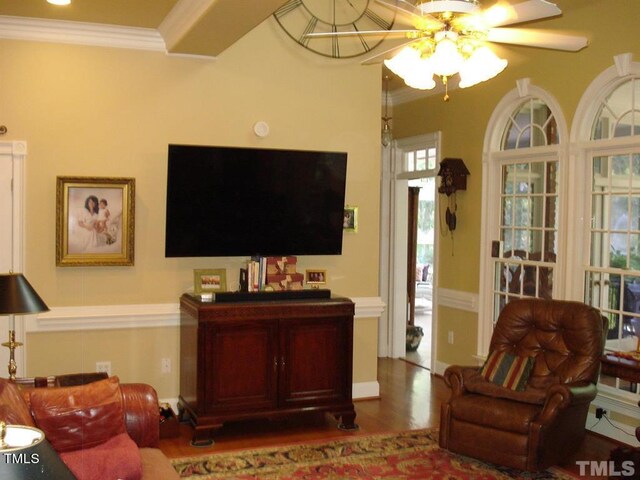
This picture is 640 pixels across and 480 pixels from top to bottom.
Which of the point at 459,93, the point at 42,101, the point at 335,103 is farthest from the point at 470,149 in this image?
the point at 42,101

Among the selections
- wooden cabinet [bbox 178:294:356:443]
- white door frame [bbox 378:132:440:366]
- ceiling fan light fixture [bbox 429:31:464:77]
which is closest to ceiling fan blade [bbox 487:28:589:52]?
ceiling fan light fixture [bbox 429:31:464:77]

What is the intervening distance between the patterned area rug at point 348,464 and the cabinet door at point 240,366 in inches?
14.7

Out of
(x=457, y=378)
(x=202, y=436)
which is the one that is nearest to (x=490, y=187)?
(x=457, y=378)

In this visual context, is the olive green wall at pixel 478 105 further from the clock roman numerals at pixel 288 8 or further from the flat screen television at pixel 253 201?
the clock roman numerals at pixel 288 8

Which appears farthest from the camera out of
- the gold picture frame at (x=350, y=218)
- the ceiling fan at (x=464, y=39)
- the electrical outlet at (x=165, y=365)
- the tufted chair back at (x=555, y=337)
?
the gold picture frame at (x=350, y=218)

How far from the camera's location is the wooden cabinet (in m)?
4.79

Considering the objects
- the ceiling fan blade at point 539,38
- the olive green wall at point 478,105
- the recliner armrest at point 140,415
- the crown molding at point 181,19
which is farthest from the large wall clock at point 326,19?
the recliner armrest at point 140,415

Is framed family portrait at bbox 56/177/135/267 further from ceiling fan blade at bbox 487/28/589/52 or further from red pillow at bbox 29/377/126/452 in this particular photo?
ceiling fan blade at bbox 487/28/589/52

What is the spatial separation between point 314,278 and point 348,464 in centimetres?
161

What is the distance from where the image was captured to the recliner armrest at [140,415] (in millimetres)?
3385

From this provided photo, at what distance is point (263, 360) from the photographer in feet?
16.2

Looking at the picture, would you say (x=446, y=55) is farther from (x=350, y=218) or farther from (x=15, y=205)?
(x=15, y=205)

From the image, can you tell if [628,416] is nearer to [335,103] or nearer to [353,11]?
[335,103]

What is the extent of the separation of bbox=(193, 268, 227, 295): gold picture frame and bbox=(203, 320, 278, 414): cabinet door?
1.66 feet
